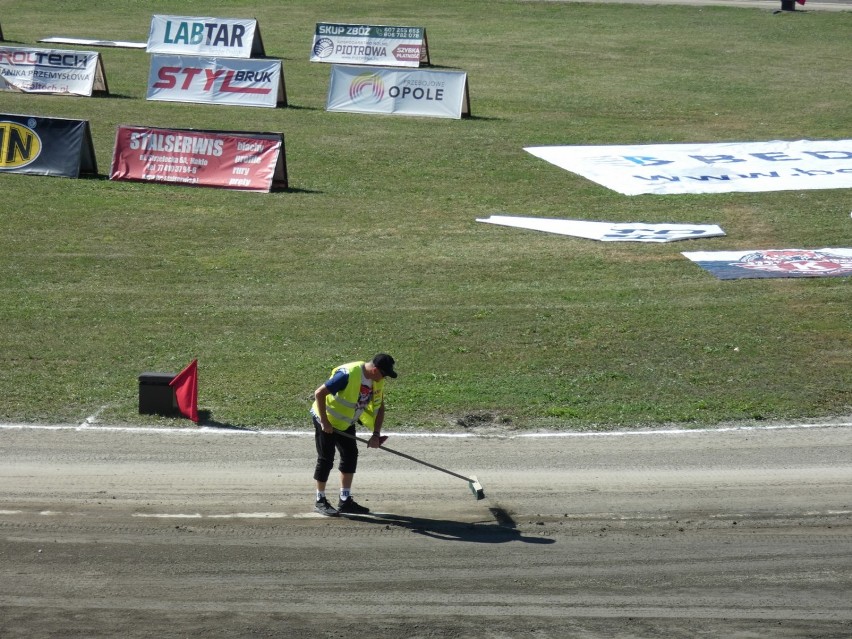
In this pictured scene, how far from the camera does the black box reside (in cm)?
1352

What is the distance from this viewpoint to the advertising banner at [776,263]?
1869 centimetres

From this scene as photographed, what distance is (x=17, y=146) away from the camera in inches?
987

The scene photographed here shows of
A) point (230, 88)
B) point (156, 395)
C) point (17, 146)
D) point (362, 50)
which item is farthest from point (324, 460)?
point (362, 50)

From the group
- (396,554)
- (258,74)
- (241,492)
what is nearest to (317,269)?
(241,492)

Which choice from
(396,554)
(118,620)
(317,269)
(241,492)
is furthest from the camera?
(317,269)

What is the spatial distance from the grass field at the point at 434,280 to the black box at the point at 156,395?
0.71ft

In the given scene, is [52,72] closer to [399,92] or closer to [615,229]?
[399,92]

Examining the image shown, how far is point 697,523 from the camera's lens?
10.6 m

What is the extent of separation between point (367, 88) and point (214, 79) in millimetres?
4882

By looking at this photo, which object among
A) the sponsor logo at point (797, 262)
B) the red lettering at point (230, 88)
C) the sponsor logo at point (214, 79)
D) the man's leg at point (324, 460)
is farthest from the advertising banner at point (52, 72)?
the man's leg at point (324, 460)

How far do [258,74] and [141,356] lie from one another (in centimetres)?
1834

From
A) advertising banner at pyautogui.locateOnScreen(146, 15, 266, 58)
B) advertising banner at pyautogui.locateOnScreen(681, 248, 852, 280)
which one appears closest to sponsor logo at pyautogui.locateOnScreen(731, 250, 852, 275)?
advertising banner at pyautogui.locateOnScreen(681, 248, 852, 280)

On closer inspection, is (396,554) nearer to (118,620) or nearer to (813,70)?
(118,620)

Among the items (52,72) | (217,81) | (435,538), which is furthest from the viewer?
(52,72)
